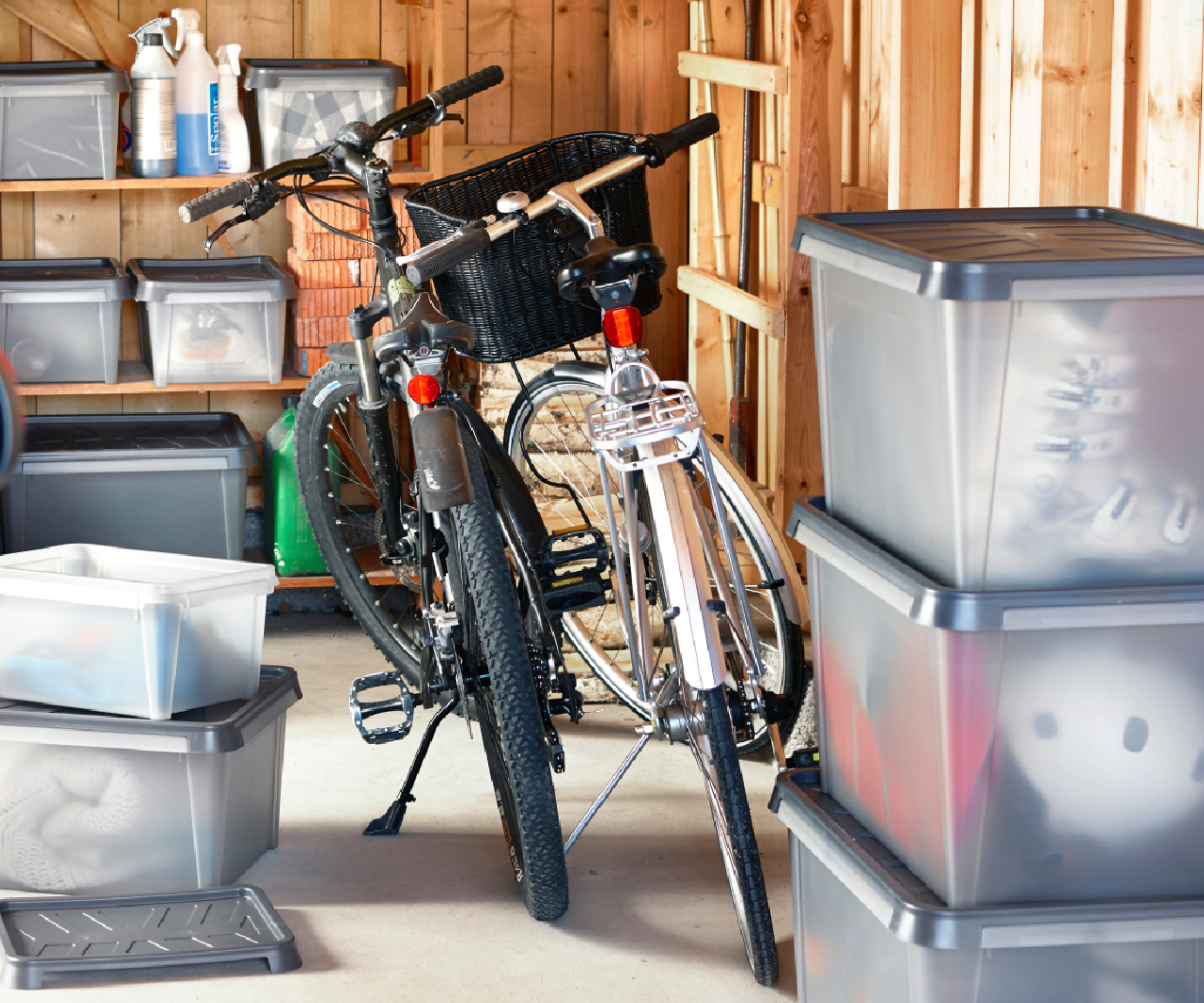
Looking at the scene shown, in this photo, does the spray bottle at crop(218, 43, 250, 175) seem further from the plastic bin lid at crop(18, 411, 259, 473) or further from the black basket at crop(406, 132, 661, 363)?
the black basket at crop(406, 132, 661, 363)

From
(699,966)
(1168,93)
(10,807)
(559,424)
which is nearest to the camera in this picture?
(1168,93)

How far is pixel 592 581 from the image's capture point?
2402 mm

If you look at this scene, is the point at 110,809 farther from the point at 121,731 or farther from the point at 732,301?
the point at 732,301

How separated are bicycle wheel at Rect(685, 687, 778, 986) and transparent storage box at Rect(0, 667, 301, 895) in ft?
2.35

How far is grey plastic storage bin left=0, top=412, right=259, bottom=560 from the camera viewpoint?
130 inches

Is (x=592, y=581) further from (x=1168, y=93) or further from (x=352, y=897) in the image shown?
(x=1168, y=93)

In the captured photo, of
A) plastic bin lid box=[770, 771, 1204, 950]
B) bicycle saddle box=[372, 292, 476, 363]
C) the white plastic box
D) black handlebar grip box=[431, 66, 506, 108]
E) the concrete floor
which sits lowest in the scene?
the concrete floor

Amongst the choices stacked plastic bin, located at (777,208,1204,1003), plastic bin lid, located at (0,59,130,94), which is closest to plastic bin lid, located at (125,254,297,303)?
plastic bin lid, located at (0,59,130,94)

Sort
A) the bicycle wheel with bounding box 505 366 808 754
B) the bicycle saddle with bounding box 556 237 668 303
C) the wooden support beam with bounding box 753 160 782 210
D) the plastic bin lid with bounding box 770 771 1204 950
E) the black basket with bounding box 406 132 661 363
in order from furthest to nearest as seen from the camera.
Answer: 1. the wooden support beam with bounding box 753 160 782 210
2. the bicycle wheel with bounding box 505 366 808 754
3. the black basket with bounding box 406 132 661 363
4. the bicycle saddle with bounding box 556 237 668 303
5. the plastic bin lid with bounding box 770 771 1204 950

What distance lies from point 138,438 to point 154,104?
0.77 m

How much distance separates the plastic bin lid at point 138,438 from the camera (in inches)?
130

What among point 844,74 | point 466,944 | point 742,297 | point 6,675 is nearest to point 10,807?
point 6,675

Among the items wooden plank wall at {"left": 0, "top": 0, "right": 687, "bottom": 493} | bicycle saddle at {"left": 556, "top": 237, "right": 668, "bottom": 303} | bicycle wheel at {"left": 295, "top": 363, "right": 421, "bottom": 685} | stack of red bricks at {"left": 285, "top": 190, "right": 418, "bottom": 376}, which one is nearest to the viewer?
bicycle saddle at {"left": 556, "top": 237, "right": 668, "bottom": 303}

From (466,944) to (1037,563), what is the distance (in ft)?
3.67
